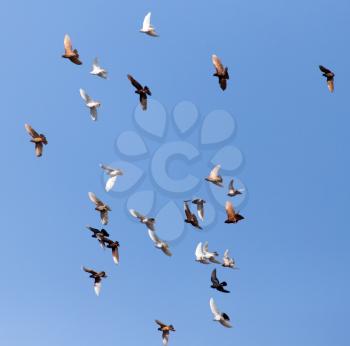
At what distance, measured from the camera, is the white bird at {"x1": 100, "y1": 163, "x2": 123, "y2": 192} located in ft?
186

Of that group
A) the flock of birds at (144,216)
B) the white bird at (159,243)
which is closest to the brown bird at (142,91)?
the flock of birds at (144,216)

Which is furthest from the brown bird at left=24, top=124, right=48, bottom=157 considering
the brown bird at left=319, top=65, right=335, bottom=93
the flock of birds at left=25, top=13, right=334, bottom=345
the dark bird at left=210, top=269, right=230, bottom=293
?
the brown bird at left=319, top=65, right=335, bottom=93

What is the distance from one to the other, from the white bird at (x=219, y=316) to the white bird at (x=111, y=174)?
438 inches

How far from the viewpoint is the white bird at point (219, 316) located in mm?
54594

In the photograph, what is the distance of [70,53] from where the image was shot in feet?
172

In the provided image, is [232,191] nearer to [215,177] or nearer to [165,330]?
[215,177]

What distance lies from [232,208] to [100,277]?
13.2 meters

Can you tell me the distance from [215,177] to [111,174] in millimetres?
7927

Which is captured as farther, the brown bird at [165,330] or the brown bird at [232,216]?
the brown bird at [165,330]

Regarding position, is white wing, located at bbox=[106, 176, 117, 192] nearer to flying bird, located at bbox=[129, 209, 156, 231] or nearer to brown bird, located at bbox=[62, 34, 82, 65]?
flying bird, located at bbox=[129, 209, 156, 231]

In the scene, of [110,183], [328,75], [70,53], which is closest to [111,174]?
[110,183]

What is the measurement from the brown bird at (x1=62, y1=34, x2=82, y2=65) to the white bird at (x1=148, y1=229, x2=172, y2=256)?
43.4ft

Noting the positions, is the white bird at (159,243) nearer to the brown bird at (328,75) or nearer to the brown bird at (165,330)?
the brown bird at (165,330)

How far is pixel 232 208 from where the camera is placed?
52.1m
